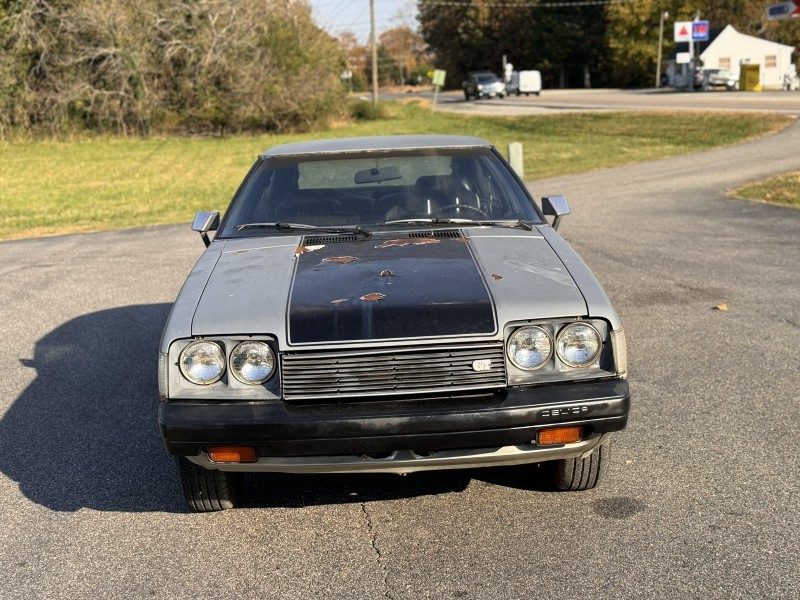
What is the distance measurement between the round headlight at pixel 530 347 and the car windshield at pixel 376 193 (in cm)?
130

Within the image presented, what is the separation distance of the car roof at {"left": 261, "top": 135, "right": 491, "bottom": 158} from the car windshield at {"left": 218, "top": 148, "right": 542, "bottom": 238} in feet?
0.11

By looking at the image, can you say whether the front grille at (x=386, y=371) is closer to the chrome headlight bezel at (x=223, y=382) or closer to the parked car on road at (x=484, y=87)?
the chrome headlight bezel at (x=223, y=382)

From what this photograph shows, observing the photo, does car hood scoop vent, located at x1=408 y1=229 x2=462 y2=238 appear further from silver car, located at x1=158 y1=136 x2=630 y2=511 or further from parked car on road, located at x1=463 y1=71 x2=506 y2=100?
parked car on road, located at x1=463 y1=71 x2=506 y2=100

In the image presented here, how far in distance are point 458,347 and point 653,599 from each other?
1.14 meters

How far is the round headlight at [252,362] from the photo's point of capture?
381 cm

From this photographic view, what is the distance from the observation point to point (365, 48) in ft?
435

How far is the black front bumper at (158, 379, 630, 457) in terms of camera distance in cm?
364

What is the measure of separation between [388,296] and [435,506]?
1.01 metres

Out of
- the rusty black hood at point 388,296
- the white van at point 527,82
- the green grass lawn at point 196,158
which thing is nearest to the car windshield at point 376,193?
the rusty black hood at point 388,296

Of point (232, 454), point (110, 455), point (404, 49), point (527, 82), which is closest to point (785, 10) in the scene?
point (110, 455)

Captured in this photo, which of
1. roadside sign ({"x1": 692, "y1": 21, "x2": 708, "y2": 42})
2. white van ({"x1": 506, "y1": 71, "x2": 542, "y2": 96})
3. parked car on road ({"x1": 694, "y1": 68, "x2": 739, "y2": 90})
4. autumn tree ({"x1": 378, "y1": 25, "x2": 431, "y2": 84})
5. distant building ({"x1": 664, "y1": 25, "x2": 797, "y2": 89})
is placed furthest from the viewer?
autumn tree ({"x1": 378, "y1": 25, "x2": 431, "y2": 84})

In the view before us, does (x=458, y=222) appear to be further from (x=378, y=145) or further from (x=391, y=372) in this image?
(x=391, y=372)

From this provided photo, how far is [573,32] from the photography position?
8712 cm

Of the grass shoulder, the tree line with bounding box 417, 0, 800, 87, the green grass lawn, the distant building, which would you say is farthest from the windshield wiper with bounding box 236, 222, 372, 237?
the tree line with bounding box 417, 0, 800, 87
